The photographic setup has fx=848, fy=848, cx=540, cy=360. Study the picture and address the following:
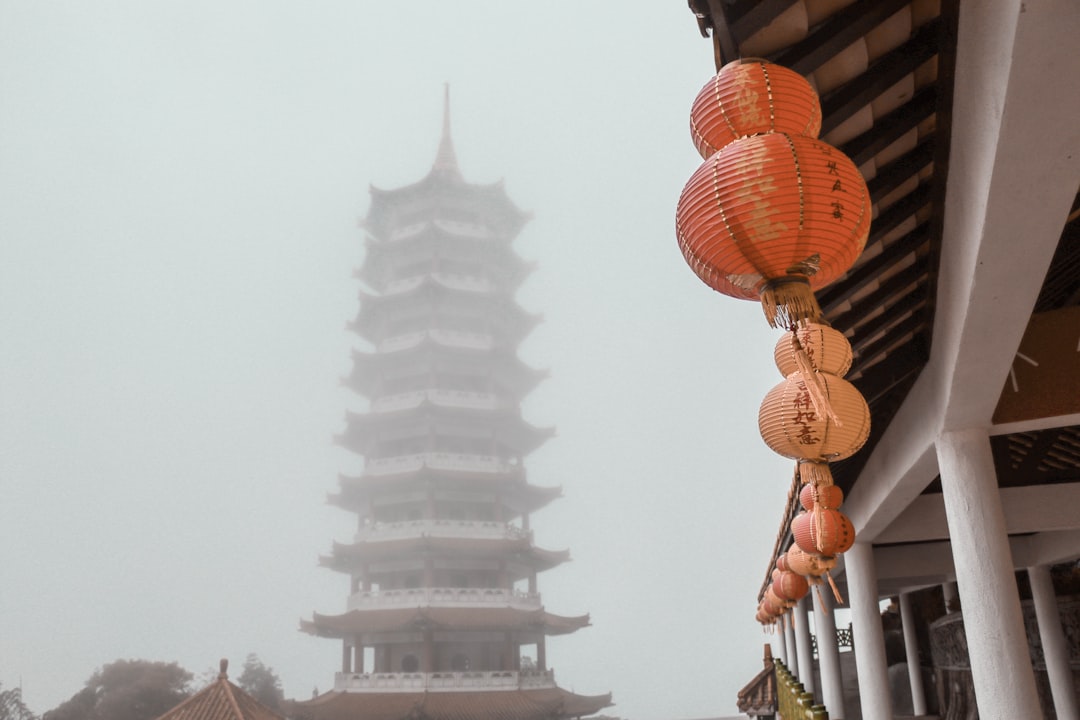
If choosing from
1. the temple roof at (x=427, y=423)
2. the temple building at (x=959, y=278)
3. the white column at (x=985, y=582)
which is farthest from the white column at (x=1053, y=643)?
the temple roof at (x=427, y=423)

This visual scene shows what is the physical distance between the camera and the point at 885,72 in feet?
7.45

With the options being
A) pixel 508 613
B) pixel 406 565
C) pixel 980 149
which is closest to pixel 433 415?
pixel 406 565

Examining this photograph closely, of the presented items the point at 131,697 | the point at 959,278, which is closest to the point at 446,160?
the point at 131,697

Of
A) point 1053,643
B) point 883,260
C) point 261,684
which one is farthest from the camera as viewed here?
point 261,684

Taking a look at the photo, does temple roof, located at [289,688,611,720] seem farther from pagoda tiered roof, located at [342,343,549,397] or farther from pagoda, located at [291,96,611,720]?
pagoda tiered roof, located at [342,343,549,397]

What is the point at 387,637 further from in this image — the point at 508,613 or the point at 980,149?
the point at 980,149

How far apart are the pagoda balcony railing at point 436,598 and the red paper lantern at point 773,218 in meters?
19.9

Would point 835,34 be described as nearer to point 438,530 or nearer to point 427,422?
point 438,530

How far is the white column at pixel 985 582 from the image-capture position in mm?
3328

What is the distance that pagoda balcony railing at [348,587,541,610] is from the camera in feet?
68.5

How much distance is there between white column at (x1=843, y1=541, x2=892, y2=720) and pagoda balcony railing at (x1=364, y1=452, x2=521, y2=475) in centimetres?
1727

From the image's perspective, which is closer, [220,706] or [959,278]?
[959,278]

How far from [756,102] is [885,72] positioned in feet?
1.88

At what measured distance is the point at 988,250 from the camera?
229cm
